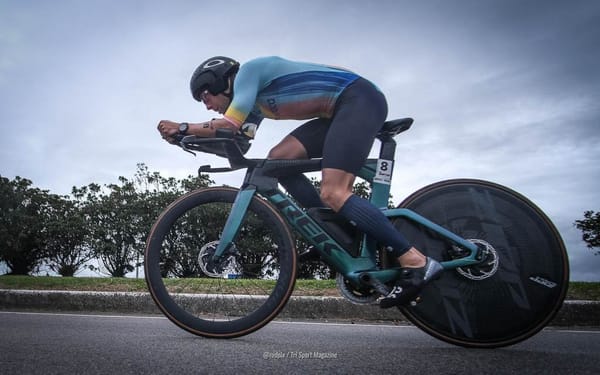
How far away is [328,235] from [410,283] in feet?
1.76

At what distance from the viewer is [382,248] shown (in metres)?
2.70

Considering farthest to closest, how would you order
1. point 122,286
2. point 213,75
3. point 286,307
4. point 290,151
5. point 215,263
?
point 122,286 → point 286,307 → point 290,151 → point 213,75 → point 215,263

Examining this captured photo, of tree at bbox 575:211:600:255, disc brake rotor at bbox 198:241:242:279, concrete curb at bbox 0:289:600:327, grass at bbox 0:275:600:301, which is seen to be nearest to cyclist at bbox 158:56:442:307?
disc brake rotor at bbox 198:241:242:279

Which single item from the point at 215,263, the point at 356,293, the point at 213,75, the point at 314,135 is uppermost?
the point at 213,75

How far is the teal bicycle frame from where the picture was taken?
2629 millimetres

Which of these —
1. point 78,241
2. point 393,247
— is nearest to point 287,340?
point 393,247

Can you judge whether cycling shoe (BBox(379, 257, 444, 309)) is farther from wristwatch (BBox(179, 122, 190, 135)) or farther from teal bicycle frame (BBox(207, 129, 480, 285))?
wristwatch (BBox(179, 122, 190, 135))

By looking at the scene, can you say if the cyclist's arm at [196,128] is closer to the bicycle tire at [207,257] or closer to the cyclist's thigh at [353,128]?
the bicycle tire at [207,257]

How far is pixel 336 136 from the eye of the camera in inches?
103

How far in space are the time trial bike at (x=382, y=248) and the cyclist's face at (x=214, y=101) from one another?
0.32 meters

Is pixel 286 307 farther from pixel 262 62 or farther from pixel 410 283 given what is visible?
pixel 262 62

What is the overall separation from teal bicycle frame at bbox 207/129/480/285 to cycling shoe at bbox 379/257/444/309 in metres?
0.08

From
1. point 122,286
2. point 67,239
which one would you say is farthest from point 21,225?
point 122,286

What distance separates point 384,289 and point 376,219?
0.39 m
